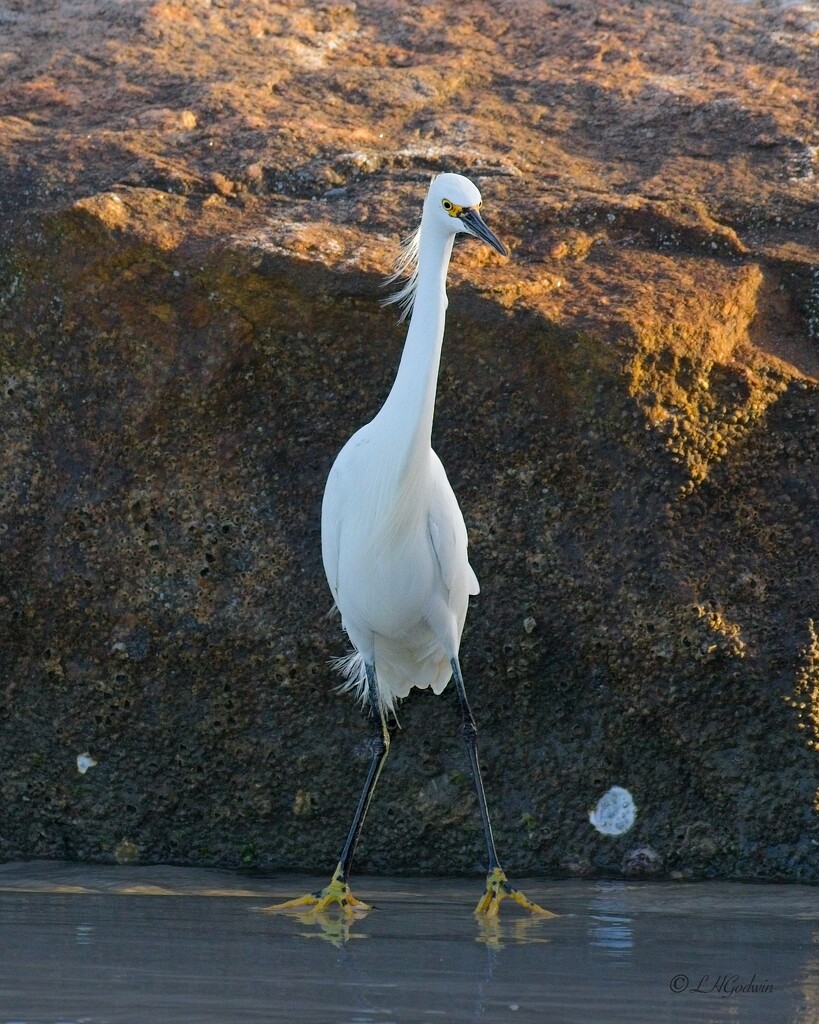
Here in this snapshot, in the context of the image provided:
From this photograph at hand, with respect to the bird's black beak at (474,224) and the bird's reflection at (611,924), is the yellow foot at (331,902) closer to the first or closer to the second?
the bird's reflection at (611,924)

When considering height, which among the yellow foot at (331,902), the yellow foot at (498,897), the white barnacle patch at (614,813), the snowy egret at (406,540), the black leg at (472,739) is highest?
the snowy egret at (406,540)

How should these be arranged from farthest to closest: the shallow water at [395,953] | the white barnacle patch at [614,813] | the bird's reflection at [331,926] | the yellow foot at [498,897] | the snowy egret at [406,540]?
the white barnacle patch at [614,813] → the snowy egret at [406,540] → the yellow foot at [498,897] → the bird's reflection at [331,926] → the shallow water at [395,953]

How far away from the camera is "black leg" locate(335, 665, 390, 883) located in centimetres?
433

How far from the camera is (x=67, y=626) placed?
15.3 ft

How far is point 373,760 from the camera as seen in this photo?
4398mm

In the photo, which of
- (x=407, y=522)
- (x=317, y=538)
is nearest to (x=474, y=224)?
(x=407, y=522)

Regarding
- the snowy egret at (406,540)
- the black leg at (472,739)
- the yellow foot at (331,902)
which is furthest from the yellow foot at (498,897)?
the yellow foot at (331,902)

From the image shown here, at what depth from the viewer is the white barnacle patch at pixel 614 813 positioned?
4.48 meters

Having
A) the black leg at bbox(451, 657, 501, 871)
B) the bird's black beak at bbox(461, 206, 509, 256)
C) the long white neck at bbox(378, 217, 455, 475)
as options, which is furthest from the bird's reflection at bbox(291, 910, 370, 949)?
the bird's black beak at bbox(461, 206, 509, 256)

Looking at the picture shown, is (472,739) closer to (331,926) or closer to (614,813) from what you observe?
(614,813)

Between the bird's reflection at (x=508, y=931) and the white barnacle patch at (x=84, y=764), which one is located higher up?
the white barnacle patch at (x=84, y=764)

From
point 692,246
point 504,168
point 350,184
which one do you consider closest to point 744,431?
point 692,246

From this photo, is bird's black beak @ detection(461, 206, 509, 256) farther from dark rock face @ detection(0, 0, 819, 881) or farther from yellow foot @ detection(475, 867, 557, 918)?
yellow foot @ detection(475, 867, 557, 918)

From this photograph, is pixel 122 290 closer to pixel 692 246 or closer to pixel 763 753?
pixel 692 246
